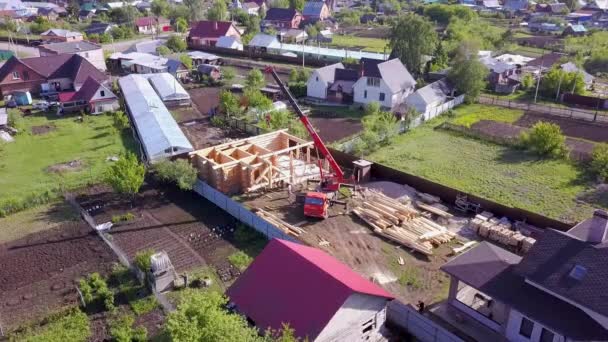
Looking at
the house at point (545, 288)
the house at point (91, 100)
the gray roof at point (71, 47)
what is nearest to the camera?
the house at point (545, 288)

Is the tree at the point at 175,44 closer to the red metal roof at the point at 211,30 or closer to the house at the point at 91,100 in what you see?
the red metal roof at the point at 211,30

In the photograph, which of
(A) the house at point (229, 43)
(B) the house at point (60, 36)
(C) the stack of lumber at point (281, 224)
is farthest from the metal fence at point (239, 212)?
(B) the house at point (60, 36)

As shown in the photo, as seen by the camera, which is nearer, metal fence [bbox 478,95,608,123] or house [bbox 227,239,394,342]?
house [bbox 227,239,394,342]

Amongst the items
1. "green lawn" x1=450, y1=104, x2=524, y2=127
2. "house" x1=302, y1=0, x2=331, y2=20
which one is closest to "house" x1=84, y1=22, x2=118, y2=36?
"house" x1=302, y1=0, x2=331, y2=20

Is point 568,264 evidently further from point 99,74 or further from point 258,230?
point 99,74

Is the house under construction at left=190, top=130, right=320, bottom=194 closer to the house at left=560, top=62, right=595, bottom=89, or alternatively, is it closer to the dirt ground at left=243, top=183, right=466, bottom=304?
the dirt ground at left=243, top=183, right=466, bottom=304

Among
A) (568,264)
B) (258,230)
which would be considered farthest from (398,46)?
(568,264)
